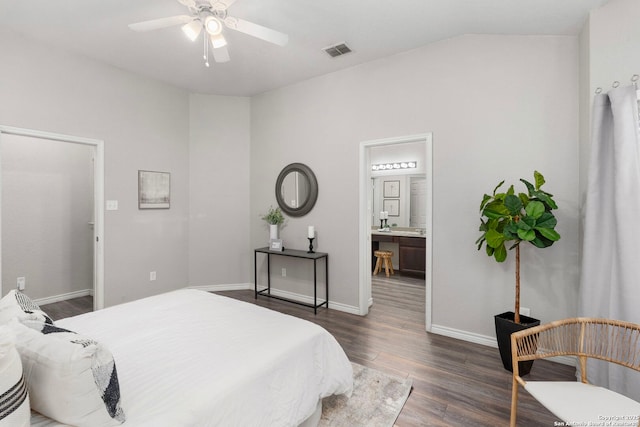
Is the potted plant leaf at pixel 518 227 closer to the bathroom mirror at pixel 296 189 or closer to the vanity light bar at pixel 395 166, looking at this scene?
the bathroom mirror at pixel 296 189

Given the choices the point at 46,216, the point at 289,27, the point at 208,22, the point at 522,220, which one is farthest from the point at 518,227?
the point at 46,216

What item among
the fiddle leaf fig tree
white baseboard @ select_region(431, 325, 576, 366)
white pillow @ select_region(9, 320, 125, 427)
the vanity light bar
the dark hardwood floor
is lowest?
the dark hardwood floor

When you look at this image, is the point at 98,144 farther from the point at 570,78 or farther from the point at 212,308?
the point at 570,78

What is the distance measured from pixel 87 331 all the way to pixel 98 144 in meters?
2.66

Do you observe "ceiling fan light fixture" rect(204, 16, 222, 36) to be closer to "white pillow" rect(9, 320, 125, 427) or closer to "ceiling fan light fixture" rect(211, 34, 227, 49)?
"ceiling fan light fixture" rect(211, 34, 227, 49)

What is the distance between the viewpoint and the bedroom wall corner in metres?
4.57

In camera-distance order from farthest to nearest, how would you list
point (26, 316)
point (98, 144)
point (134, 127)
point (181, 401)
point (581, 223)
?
point (134, 127)
point (98, 144)
point (581, 223)
point (26, 316)
point (181, 401)

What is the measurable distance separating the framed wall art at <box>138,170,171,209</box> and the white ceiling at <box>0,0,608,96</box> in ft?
4.31

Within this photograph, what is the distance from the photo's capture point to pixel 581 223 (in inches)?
97.2

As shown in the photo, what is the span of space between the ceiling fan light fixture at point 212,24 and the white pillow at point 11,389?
6.96 feet

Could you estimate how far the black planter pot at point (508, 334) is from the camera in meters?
2.37

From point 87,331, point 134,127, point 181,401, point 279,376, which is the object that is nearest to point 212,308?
point 87,331

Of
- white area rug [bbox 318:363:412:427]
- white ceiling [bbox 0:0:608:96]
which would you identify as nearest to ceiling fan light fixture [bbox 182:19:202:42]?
white ceiling [bbox 0:0:608:96]

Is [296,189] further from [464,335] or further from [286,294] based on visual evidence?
[464,335]
